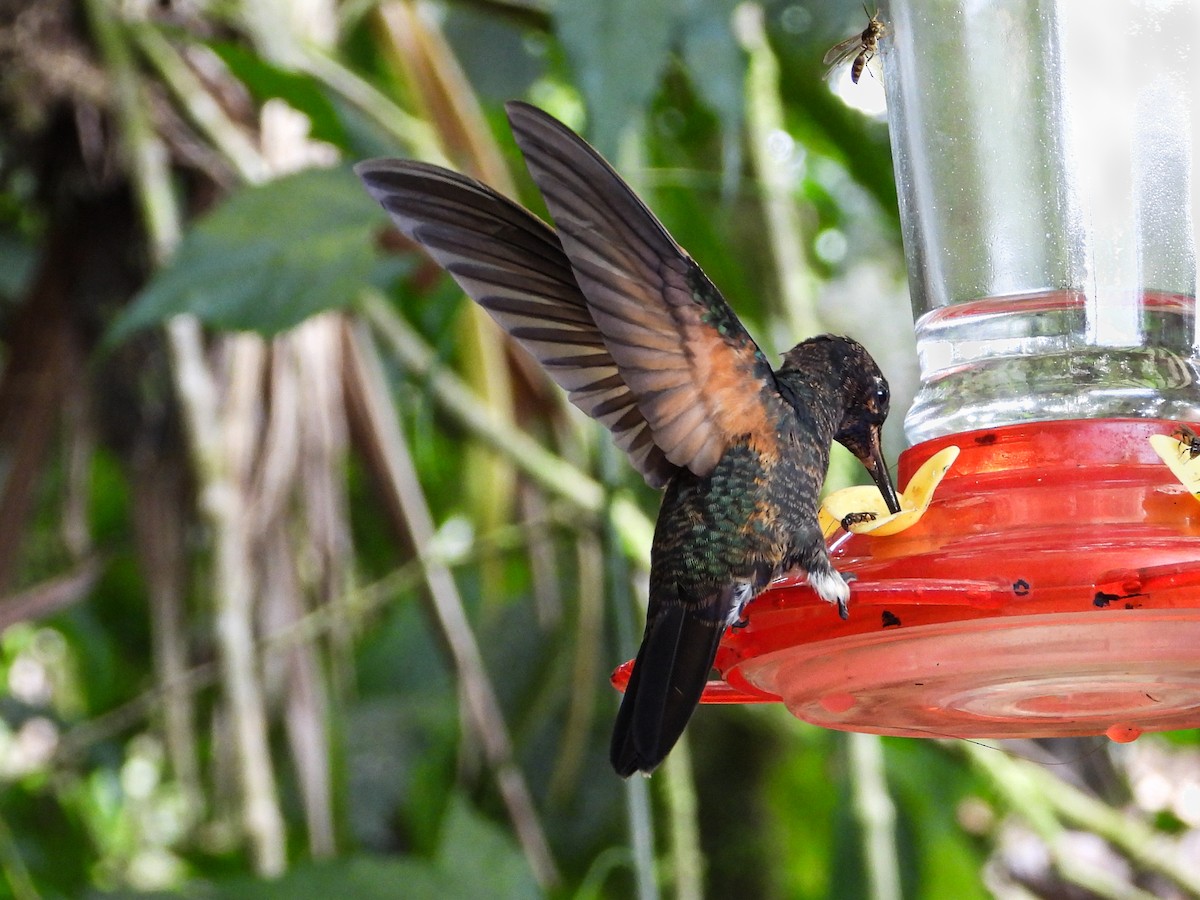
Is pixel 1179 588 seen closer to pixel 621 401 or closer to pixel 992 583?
pixel 992 583

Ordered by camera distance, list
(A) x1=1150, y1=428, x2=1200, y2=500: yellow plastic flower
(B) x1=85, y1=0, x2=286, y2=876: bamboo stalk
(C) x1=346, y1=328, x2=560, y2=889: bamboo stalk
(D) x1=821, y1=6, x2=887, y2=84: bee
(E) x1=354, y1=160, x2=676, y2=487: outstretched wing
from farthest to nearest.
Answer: (C) x1=346, y1=328, x2=560, y2=889: bamboo stalk < (B) x1=85, y1=0, x2=286, y2=876: bamboo stalk < (D) x1=821, y1=6, x2=887, y2=84: bee < (E) x1=354, y1=160, x2=676, y2=487: outstretched wing < (A) x1=1150, y1=428, x2=1200, y2=500: yellow plastic flower

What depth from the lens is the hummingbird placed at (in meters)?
1.25

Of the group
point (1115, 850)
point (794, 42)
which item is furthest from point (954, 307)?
point (1115, 850)

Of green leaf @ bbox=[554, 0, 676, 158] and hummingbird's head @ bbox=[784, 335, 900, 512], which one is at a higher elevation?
green leaf @ bbox=[554, 0, 676, 158]

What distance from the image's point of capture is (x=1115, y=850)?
2621 mm

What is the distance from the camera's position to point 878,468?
1539 millimetres

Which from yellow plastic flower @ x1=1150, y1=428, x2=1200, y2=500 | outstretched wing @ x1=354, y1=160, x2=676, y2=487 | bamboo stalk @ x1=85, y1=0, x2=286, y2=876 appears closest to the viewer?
yellow plastic flower @ x1=1150, y1=428, x2=1200, y2=500

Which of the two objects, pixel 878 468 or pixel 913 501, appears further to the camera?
pixel 878 468

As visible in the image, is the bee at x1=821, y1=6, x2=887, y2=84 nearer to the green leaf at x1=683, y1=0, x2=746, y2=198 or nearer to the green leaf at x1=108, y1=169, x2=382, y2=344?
the green leaf at x1=683, y1=0, x2=746, y2=198

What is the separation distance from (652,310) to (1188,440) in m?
0.44

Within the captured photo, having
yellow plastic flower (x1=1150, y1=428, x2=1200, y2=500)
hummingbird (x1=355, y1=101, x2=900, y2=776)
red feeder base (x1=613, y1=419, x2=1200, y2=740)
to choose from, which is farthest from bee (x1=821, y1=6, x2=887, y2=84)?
yellow plastic flower (x1=1150, y1=428, x2=1200, y2=500)

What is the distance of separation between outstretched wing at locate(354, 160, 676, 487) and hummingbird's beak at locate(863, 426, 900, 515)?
20cm

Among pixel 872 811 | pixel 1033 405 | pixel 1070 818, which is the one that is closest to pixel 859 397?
pixel 1033 405

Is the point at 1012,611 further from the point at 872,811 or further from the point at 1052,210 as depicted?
the point at 872,811
